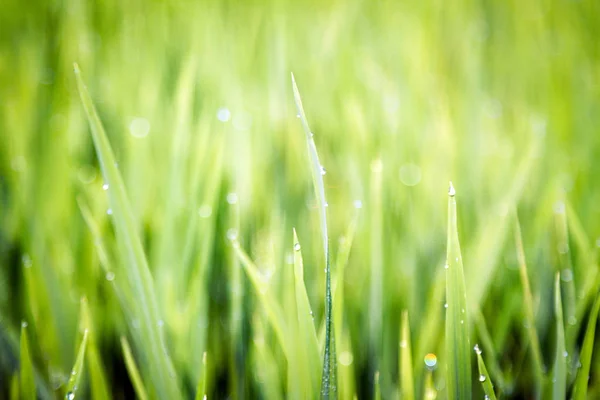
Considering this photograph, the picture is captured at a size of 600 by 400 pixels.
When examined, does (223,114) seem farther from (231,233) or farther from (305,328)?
(305,328)

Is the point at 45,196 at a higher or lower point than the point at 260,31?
lower

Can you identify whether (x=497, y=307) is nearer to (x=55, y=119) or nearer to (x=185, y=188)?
(x=185, y=188)

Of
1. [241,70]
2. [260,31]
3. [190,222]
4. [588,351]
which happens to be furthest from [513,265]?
[260,31]

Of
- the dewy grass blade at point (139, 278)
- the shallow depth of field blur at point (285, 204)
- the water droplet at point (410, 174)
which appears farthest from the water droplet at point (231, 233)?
the water droplet at point (410, 174)

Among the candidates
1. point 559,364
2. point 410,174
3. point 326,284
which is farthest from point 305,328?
point 410,174

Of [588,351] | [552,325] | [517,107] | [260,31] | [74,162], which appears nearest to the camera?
[588,351]

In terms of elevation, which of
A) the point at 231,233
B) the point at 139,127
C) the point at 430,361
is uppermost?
the point at 139,127

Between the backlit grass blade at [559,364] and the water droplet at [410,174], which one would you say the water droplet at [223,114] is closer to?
the water droplet at [410,174]
